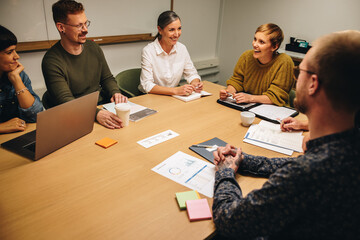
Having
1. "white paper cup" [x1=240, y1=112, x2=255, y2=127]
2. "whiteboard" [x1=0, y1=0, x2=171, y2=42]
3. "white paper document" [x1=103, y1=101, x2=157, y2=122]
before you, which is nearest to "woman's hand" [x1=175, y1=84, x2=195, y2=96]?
"white paper document" [x1=103, y1=101, x2=157, y2=122]

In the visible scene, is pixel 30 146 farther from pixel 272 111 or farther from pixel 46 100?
pixel 272 111

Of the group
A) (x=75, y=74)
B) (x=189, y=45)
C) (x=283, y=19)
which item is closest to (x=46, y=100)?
(x=75, y=74)

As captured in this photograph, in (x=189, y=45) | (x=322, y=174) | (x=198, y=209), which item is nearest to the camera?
(x=322, y=174)

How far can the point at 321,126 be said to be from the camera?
0.86 metres

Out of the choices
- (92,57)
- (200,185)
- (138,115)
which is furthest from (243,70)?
(200,185)

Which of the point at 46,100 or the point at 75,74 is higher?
the point at 75,74

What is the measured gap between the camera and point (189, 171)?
1249 mm

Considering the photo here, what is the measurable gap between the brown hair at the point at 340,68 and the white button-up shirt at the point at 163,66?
5.65 feet

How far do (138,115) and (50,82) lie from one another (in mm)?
708

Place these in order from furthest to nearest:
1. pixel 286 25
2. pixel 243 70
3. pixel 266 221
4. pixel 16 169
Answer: pixel 286 25 < pixel 243 70 < pixel 16 169 < pixel 266 221

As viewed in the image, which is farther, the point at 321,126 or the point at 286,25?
the point at 286,25

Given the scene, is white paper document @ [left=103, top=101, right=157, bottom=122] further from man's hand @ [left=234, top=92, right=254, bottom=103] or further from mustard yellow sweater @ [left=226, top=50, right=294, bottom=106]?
mustard yellow sweater @ [left=226, top=50, right=294, bottom=106]

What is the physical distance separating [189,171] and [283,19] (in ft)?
10.9

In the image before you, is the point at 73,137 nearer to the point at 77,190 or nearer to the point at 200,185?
the point at 77,190
